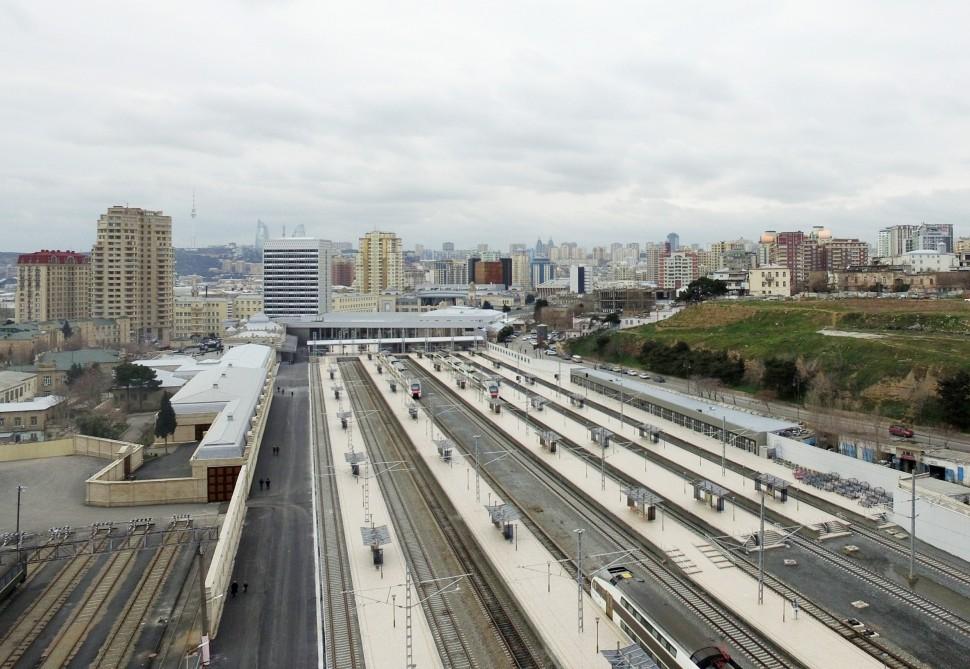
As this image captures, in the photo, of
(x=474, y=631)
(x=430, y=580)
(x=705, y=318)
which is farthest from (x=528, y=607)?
(x=705, y=318)

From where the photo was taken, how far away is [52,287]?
343ft

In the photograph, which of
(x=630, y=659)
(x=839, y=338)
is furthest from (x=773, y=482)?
(x=839, y=338)

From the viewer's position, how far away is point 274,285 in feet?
372

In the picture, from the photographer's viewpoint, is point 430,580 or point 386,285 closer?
point 430,580

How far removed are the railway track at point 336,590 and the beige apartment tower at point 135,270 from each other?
78.7 metres

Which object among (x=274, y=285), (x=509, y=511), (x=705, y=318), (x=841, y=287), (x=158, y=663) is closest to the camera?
(x=158, y=663)

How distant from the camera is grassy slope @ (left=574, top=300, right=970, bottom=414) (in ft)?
130

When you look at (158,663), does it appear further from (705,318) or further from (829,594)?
(705,318)

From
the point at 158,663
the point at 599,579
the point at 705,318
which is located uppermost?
the point at 705,318

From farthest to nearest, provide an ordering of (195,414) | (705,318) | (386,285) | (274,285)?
(386,285) < (274,285) < (705,318) < (195,414)

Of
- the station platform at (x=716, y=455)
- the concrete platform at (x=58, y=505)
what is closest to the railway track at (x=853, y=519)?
the station platform at (x=716, y=455)

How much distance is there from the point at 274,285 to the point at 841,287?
287 feet

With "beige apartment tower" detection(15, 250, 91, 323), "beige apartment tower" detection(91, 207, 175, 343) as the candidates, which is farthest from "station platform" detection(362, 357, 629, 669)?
"beige apartment tower" detection(15, 250, 91, 323)

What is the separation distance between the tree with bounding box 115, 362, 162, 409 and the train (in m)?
45.1
